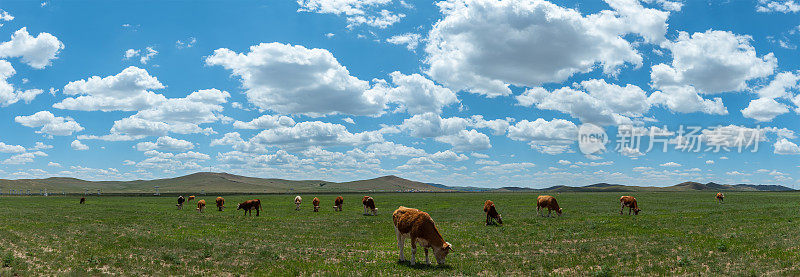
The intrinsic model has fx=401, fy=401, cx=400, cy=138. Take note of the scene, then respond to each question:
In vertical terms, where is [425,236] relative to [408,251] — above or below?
above

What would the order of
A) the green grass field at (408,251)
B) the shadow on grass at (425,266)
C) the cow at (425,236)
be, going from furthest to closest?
the cow at (425,236) < the shadow on grass at (425,266) < the green grass field at (408,251)

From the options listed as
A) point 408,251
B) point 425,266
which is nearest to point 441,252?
point 425,266

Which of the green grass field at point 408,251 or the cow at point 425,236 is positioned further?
the cow at point 425,236

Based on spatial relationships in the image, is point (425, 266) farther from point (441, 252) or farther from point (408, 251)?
point (408, 251)

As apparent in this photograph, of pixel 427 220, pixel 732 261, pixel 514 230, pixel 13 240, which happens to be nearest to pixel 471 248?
pixel 427 220

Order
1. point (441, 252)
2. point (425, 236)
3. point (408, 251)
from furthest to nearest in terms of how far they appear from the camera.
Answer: point (408, 251)
point (441, 252)
point (425, 236)

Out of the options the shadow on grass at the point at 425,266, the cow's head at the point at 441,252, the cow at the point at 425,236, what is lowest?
the shadow on grass at the point at 425,266

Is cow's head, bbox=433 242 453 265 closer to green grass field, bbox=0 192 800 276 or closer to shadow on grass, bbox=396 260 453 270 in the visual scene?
shadow on grass, bbox=396 260 453 270

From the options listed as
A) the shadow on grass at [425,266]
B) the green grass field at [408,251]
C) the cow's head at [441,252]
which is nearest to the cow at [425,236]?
the cow's head at [441,252]

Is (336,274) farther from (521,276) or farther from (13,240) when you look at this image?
(13,240)

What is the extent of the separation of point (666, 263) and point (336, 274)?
→ 1425 centimetres

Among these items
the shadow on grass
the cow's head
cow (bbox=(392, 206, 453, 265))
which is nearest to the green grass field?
the shadow on grass

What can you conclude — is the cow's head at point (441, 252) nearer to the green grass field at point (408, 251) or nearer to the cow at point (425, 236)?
the cow at point (425, 236)

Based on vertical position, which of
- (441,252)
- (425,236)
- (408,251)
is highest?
(425,236)
